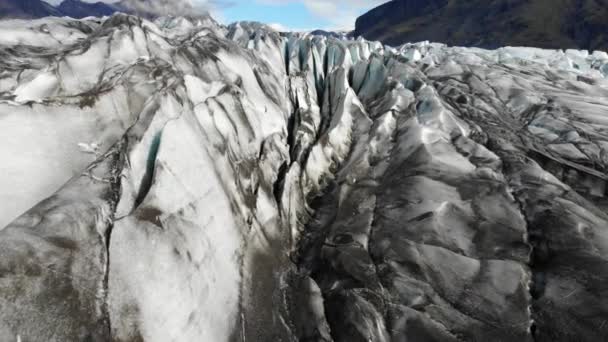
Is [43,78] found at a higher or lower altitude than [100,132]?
higher

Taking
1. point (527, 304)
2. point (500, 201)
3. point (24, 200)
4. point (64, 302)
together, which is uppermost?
point (24, 200)

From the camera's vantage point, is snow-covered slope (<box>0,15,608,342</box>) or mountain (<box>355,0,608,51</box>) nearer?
snow-covered slope (<box>0,15,608,342</box>)

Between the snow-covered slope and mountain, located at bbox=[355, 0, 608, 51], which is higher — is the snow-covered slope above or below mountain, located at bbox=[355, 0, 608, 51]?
below

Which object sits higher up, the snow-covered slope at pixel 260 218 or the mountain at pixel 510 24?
the mountain at pixel 510 24

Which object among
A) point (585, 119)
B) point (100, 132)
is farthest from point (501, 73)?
point (100, 132)

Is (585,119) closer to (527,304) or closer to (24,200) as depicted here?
(527,304)
